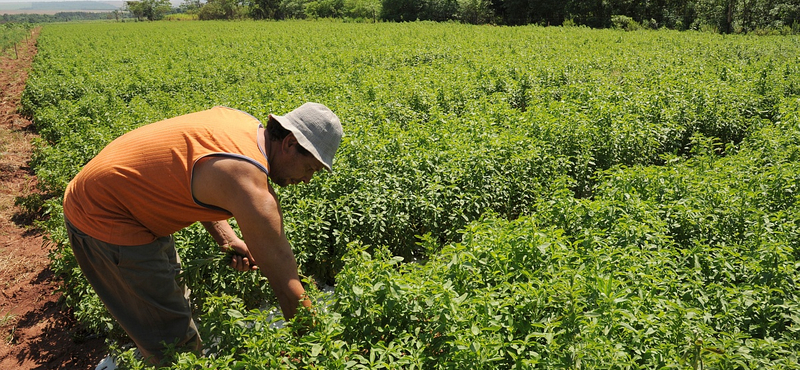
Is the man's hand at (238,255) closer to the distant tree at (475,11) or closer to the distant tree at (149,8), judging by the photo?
the distant tree at (475,11)

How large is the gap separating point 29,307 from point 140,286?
11.9ft

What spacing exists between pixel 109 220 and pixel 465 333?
1948mm

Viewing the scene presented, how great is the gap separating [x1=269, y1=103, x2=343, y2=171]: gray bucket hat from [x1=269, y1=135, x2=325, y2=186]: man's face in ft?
0.23

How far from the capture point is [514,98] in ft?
35.0

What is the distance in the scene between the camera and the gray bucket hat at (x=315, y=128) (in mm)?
2457

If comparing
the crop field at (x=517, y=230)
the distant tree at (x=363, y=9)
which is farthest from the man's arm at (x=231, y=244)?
Result: the distant tree at (x=363, y=9)

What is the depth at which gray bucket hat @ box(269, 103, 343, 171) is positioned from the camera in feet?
8.06

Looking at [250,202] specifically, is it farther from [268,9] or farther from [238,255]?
[268,9]

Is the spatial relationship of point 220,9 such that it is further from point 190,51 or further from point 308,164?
point 308,164

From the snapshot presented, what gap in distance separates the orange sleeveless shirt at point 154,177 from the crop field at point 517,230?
575 mm

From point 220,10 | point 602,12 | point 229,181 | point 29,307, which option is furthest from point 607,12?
point 220,10

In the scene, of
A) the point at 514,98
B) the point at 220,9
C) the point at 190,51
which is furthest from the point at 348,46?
the point at 220,9

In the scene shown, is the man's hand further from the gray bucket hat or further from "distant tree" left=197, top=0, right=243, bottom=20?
"distant tree" left=197, top=0, right=243, bottom=20

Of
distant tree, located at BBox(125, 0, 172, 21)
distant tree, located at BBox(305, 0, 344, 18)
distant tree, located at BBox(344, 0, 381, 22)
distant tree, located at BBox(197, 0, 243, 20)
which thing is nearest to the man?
distant tree, located at BBox(344, 0, 381, 22)
